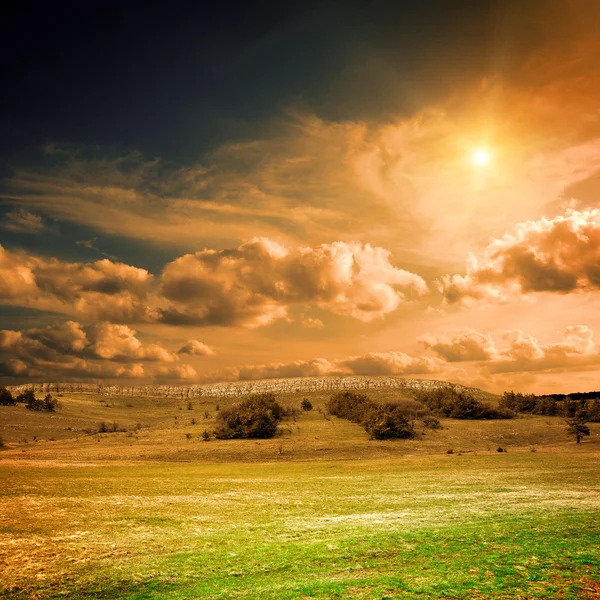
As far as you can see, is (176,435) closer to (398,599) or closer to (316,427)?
(316,427)

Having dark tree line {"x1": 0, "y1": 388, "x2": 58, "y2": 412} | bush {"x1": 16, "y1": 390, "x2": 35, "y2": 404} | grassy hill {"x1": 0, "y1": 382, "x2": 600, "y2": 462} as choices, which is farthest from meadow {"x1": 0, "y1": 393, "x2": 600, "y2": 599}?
bush {"x1": 16, "y1": 390, "x2": 35, "y2": 404}

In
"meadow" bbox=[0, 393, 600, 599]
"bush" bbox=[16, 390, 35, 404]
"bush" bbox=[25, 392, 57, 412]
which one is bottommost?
"bush" bbox=[25, 392, 57, 412]

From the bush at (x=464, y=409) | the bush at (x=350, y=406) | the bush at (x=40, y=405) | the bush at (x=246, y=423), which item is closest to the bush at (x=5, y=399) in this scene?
the bush at (x=40, y=405)

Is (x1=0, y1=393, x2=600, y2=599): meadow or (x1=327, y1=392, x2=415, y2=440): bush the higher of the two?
(x1=0, y1=393, x2=600, y2=599): meadow

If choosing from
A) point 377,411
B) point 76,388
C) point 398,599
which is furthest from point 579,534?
point 76,388

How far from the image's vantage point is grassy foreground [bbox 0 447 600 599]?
1298 cm

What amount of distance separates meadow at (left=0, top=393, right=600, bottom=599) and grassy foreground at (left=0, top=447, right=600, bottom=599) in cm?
7

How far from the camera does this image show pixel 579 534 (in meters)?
16.9

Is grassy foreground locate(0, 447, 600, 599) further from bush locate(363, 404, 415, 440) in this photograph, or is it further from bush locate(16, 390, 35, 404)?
bush locate(16, 390, 35, 404)

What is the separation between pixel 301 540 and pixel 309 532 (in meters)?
1.22

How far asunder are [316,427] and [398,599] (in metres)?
70.2

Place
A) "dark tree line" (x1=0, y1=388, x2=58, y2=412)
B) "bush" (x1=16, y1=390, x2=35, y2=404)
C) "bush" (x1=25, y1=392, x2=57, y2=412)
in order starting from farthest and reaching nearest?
"bush" (x1=16, y1=390, x2=35, y2=404), "bush" (x1=25, y1=392, x2=57, y2=412), "dark tree line" (x1=0, y1=388, x2=58, y2=412)

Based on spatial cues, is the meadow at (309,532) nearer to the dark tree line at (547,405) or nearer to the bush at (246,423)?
the bush at (246,423)

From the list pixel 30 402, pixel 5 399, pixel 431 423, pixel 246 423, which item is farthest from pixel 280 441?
pixel 5 399
